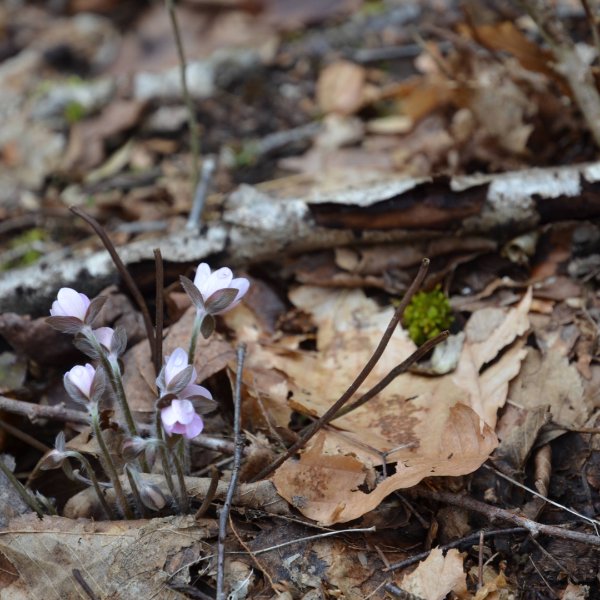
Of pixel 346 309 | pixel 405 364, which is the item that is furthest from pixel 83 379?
pixel 346 309

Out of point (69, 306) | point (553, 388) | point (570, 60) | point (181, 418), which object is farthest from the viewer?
point (570, 60)

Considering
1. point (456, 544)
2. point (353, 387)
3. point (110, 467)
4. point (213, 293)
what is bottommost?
point (456, 544)

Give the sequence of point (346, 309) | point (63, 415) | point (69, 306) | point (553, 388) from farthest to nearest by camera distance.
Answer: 1. point (346, 309)
2. point (553, 388)
3. point (63, 415)
4. point (69, 306)

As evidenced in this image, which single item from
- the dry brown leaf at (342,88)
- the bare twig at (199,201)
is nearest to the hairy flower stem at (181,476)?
the bare twig at (199,201)

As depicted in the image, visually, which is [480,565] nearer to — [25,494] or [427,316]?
[427,316]

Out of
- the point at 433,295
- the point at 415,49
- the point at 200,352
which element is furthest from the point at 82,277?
the point at 415,49

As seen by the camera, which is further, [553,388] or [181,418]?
[553,388]

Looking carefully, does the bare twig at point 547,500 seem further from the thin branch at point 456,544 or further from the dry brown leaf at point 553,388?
the dry brown leaf at point 553,388

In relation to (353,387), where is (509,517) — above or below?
below
